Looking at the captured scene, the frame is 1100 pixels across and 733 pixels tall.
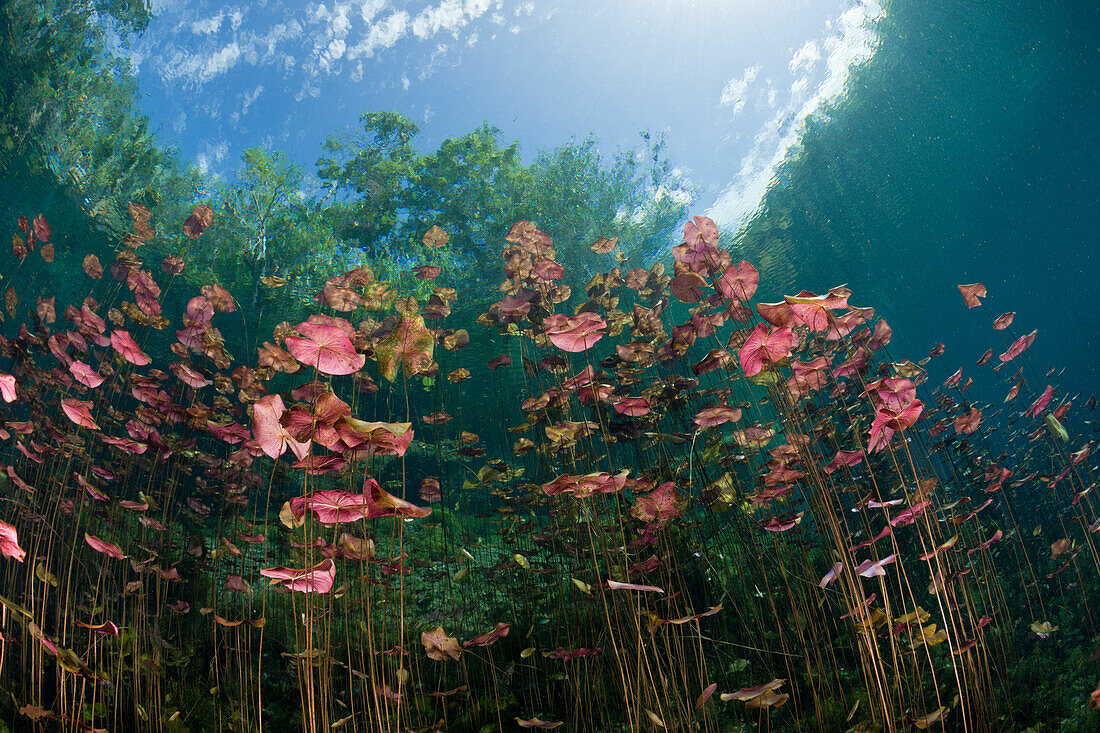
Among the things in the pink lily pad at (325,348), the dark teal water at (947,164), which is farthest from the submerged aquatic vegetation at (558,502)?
the dark teal water at (947,164)

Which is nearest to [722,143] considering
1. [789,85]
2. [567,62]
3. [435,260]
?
[789,85]

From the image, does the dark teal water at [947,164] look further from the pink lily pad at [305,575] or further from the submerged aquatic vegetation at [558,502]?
the pink lily pad at [305,575]

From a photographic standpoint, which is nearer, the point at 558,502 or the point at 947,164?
the point at 558,502

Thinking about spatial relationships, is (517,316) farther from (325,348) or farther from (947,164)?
(947,164)

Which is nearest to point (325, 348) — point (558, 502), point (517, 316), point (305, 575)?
point (305, 575)

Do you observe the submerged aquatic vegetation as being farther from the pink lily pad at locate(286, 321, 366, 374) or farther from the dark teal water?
the dark teal water

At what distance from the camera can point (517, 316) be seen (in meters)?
2.49

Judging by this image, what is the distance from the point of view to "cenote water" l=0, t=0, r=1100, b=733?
2.61 m

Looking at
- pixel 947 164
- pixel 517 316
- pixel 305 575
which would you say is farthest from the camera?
pixel 947 164

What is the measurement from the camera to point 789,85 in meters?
11.1

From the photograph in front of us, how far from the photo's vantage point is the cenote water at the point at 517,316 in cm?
261

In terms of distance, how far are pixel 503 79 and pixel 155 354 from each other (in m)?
9.53

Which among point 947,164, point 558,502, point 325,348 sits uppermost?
point 947,164

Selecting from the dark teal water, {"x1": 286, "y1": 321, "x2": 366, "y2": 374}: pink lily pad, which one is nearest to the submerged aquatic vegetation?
{"x1": 286, "y1": 321, "x2": 366, "y2": 374}: pink lily pad
